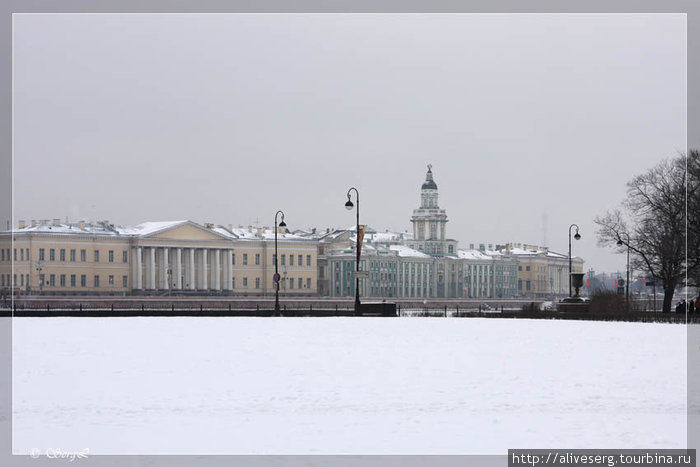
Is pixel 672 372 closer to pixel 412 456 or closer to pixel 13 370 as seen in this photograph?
pixel 412 456

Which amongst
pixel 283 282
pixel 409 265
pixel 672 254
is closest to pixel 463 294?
pixel 409 265

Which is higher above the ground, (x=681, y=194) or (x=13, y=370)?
(x=681, y=194)

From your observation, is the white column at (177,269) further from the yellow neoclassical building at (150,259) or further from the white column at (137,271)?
the white column at (137,271)

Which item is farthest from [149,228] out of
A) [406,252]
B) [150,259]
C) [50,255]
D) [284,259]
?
[406,252]

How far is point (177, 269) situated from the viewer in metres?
132

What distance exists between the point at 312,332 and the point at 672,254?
101ft

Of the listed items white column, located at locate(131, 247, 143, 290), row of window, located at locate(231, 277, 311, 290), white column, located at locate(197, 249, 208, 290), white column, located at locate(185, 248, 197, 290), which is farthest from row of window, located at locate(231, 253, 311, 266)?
white column, located at locate(131, 247, 143, 290)

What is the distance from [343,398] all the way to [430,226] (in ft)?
512

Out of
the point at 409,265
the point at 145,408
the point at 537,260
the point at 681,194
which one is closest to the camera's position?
the point at 145,408

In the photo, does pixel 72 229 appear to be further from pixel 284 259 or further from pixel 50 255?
pixel 284 259

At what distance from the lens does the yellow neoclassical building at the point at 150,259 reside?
121312mm

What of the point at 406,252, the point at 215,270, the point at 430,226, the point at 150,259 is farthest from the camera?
the point at 430,226

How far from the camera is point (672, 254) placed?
5981 centimetres

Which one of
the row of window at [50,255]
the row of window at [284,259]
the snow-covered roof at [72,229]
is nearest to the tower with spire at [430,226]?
the row of window at [284,259]
